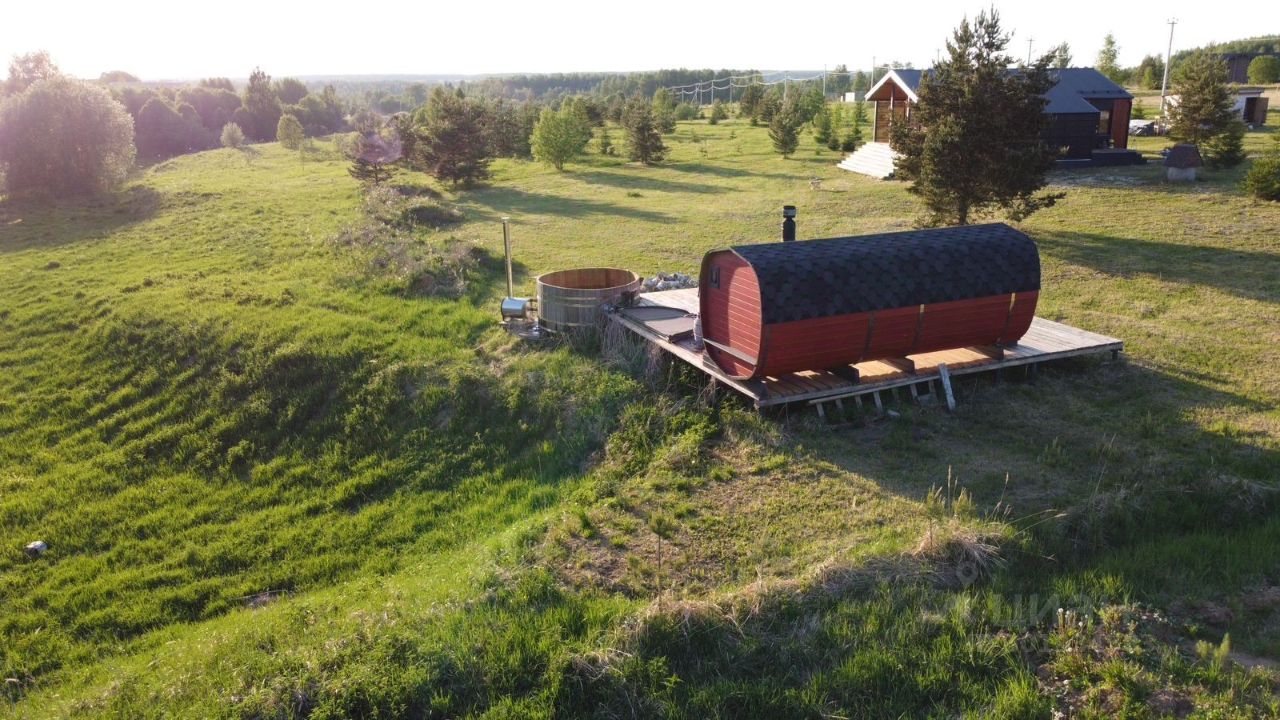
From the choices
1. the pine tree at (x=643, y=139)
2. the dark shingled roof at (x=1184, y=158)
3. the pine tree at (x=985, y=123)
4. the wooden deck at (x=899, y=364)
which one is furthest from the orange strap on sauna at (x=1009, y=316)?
the pine tree at (x=643, y=139)

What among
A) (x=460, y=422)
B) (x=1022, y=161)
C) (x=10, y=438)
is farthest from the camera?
(x=1022, y=161)

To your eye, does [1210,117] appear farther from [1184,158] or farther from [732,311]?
[732,311]

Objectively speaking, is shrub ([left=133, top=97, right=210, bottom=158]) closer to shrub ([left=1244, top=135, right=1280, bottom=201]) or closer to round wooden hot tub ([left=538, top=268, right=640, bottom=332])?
round wooden hot tub ([left=538, top=268, right=640, bottom=332])

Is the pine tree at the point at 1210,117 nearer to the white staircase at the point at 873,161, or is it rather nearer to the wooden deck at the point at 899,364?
the white staircase at the point at 873,161

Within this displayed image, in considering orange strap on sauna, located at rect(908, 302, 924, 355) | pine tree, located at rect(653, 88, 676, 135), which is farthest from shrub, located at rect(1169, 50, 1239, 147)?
pine tree, located at rect(653, 88, 676, 135)

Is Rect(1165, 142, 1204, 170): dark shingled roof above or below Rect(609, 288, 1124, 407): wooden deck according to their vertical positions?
above

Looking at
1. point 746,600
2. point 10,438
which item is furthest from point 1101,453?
point 10,438

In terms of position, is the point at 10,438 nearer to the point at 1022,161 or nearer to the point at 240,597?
the point at 240,597
